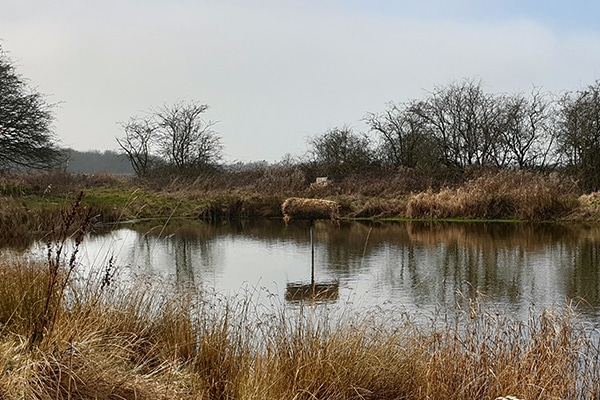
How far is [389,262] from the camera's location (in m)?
11.0

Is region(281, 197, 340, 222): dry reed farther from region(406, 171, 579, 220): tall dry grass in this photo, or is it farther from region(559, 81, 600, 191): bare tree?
region(559, 81, 600, 191): bare tree

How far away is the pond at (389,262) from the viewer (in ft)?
24.8

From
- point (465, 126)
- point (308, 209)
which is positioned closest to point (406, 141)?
point (465, 126)

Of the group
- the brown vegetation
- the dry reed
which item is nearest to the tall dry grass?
the brown vegetation

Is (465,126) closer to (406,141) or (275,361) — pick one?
(406,141)

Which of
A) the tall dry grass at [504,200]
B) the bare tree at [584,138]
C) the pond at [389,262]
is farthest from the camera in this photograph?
the bare tree at [584,138]

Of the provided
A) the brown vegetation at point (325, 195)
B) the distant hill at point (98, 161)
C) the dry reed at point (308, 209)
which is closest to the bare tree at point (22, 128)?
the brown vegetation at point (325, 195)

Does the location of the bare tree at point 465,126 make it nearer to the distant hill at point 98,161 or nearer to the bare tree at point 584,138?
the bare tree at point 584,138

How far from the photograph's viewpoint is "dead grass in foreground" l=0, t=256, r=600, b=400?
3164 mm

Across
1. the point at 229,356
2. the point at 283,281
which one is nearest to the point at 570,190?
the point at 283,281

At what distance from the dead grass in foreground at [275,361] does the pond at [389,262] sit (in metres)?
0.55

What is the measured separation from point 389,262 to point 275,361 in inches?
295

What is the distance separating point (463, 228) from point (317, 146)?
667 inches

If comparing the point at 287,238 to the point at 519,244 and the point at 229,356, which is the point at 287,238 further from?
the point at 229,356
